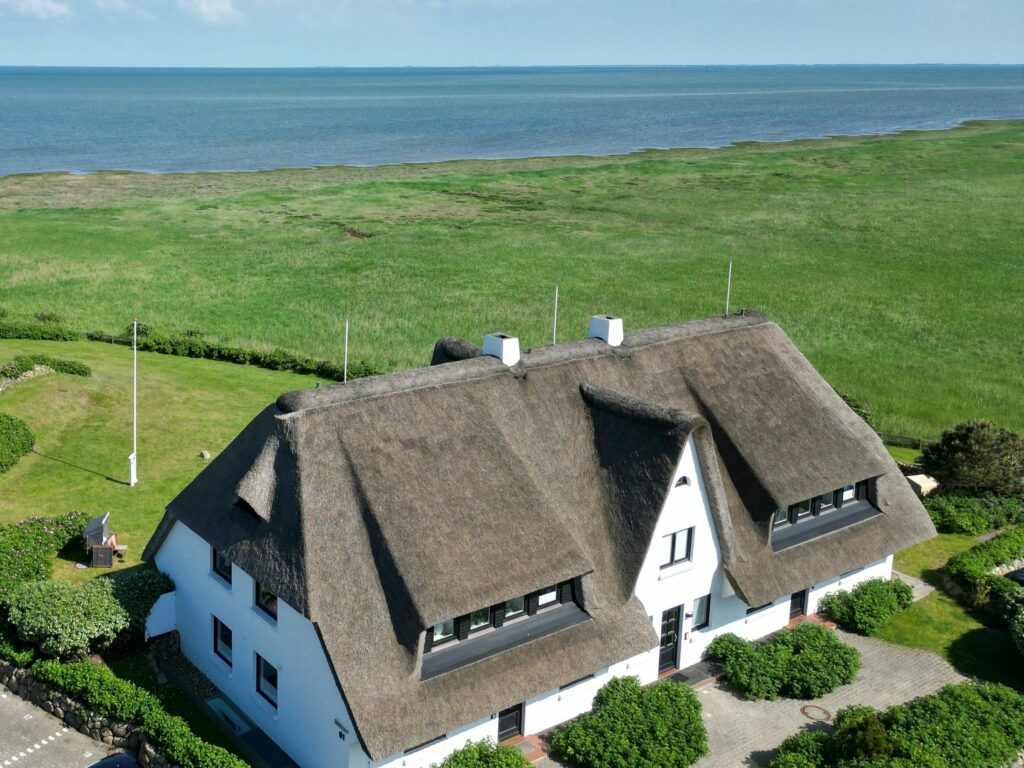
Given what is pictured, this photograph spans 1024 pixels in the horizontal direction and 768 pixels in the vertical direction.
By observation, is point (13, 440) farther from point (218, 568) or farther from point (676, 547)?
point (676, 547)

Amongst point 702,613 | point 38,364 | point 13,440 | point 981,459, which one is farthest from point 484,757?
point 38,364

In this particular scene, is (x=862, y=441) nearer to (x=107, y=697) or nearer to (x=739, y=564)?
(x=739, y=564)

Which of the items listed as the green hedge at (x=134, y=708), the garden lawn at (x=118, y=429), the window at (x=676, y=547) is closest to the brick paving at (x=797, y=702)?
the window at (x=676, y=547)

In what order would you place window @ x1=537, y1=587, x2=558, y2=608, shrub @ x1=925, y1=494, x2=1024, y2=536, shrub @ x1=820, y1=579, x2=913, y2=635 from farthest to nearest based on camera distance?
shrub @ x1=925, y1=494, x2=1024, y2=536, shrub @ x1=820, y1=579, x2=913, y2=635, window @ x1=537, y1=587, x2=558, y2=608

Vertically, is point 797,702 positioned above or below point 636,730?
below

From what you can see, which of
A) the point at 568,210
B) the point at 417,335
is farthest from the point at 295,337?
the point at 568,210

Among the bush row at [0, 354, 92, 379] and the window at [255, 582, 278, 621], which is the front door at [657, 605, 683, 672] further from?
the bush row at [0, 354, 92, 379]

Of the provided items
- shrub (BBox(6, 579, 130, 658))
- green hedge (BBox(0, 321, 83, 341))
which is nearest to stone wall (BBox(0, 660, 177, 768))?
shrub (BBox(6, 579, 130, 658))
